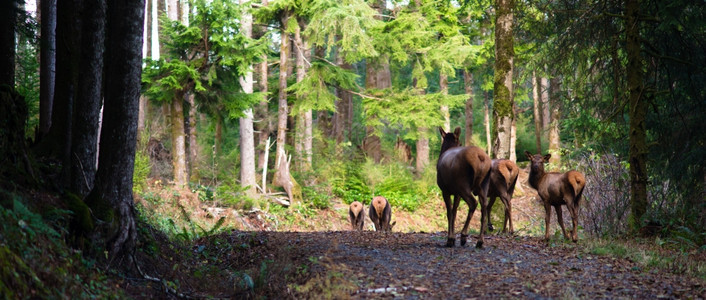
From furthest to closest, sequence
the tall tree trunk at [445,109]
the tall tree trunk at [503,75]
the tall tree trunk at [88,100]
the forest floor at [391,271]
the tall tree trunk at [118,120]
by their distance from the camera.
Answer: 1. the tall tree trunk at [445,109]
2. the tall tree trunk at [503,75]
3. the tall tree trunk at [88,100]
4. the tall tree trunk at [118,120]
5. the forest floor at [391,271]

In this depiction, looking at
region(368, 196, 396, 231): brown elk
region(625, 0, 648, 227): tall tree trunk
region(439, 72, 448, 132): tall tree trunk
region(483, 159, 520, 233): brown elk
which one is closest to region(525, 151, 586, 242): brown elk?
region(483, 159, 520, 233): brown elk

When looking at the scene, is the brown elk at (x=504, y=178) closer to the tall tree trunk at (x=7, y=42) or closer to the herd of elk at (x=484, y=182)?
the herd of elk at (x=484, y=182)

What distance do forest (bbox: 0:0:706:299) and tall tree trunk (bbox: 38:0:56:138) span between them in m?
0.03

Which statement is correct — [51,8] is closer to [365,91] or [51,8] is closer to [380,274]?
[380,274]

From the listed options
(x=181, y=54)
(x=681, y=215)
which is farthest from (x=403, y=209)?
(x=681, y=215)

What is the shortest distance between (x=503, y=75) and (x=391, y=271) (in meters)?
9.07

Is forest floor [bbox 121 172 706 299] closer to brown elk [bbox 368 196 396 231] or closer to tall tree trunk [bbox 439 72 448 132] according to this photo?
brown elk [bbox 368 196 396 231]

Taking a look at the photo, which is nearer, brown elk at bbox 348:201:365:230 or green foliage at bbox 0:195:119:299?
green foliage at bbox 0:195:119:299

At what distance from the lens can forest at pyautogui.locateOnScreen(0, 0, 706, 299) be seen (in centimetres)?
672

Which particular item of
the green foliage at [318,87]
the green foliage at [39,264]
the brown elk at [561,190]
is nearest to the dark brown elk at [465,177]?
the brown elk at [561,190]

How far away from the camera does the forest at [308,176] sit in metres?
6.72

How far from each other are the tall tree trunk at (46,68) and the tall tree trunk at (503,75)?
9.97 m

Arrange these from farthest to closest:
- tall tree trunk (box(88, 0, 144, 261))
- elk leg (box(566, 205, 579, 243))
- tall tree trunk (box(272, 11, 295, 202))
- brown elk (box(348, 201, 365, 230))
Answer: tall tree trunk (box(272, 11, 295, 202)) → brown elk (box(348, 201, 365, 230)) → elk leg (box(566, 205, 579, 243)) → tall tree trunk (box(88, 0, 144, 261))

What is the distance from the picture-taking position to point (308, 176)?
25969 millimetres
